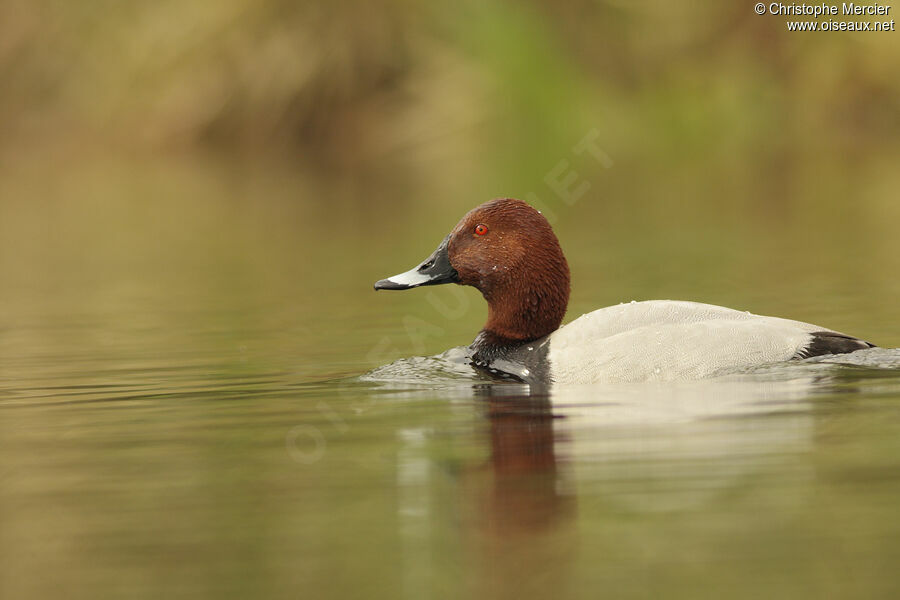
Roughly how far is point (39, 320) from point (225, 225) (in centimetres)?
722

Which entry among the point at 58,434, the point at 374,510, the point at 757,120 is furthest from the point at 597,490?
the point at 757,120

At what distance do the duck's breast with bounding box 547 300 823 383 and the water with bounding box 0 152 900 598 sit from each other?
184 millimetres

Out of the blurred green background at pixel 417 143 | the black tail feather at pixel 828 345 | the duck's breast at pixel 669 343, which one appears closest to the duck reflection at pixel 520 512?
the duck's breast at pixel 669 343

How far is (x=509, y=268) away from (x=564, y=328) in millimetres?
543

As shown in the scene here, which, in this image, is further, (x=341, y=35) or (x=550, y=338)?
(x=341, y=35)

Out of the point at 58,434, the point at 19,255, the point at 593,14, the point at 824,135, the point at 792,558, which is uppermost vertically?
the point at 593,14

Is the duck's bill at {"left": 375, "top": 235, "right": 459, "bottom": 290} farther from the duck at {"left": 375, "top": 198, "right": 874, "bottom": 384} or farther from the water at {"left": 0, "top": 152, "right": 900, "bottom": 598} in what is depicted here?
the water at {"left": 0, "top": 152, "right": 900, "bottom": 598}

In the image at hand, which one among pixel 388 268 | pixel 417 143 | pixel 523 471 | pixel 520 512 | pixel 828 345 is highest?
pixel 417 143

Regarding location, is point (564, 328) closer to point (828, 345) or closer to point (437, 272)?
point (437, 272)

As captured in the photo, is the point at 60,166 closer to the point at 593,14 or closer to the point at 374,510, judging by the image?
the point at 593,14

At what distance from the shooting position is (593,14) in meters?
25.3

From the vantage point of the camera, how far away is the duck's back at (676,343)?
24.1 ft

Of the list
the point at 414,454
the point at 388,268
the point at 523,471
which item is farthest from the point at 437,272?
the point at 388,268

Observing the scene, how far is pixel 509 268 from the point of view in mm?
8336
